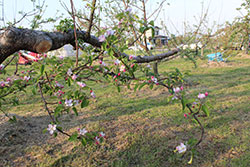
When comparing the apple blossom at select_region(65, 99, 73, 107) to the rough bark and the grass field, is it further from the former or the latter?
the grass field

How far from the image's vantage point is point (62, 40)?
169 centimetres

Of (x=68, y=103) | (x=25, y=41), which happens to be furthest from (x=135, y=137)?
(x=25, y=41)

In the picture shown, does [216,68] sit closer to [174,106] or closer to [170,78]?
[174,106]

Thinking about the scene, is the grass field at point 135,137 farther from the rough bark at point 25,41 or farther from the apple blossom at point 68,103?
the rough bark at point 25,41

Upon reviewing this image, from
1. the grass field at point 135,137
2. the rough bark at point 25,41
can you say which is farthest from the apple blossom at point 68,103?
the grass field at point 135,137

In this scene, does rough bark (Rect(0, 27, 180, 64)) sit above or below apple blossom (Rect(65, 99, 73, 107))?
above

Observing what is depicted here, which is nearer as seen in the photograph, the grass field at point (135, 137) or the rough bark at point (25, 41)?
the rough bark at point (25, 41)

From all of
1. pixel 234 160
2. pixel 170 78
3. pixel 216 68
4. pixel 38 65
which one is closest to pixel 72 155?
pixel 38 65

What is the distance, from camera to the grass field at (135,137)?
8.48ft

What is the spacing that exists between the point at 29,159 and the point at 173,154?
200 cm

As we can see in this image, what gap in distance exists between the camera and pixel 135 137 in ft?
10.3

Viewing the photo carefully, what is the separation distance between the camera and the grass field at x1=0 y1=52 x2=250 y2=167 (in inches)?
102

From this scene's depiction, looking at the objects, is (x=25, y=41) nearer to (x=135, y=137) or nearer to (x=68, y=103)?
(x=68, y=103)

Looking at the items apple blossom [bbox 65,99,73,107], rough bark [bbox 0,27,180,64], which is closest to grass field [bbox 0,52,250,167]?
apple blossom [bbox 65,99,73,107]
